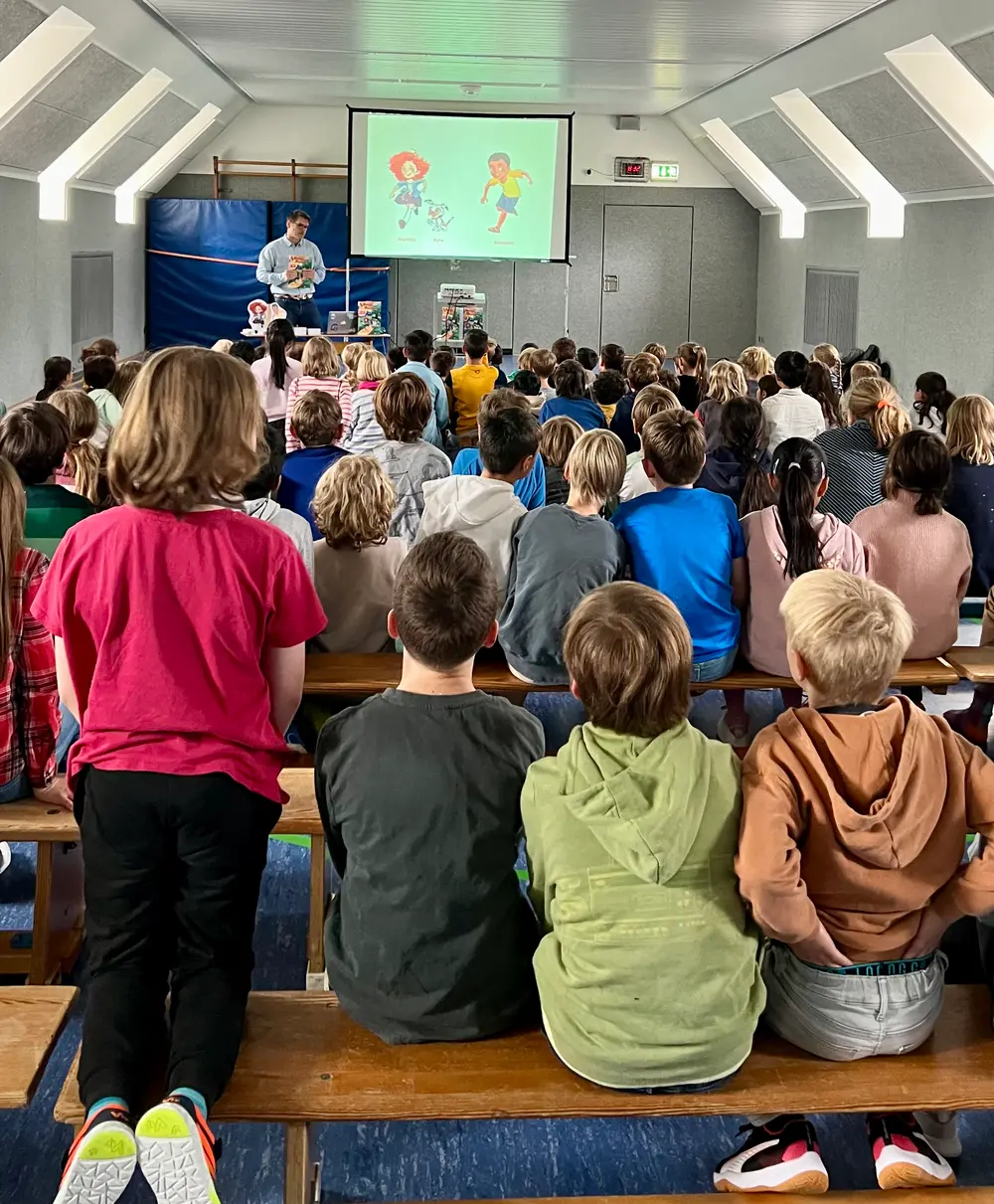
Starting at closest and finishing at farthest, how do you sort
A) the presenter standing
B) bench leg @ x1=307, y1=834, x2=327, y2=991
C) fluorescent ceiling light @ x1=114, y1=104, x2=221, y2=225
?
1. bench leg @ x1=307, y1=834, x2=327, y2=991
2. the presenter standing
3. fluorescent ceiling light @ x1=114, y1=104, x2=221, y2=225

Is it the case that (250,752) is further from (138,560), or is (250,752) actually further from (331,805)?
(138,560)

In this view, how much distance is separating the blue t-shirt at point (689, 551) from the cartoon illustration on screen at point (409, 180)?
10308mm

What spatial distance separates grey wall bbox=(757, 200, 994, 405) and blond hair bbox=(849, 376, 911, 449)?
18.2 feet

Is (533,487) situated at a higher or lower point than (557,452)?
lower

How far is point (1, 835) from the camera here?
2.78 metres

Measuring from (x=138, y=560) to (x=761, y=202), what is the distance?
1583 centimetres

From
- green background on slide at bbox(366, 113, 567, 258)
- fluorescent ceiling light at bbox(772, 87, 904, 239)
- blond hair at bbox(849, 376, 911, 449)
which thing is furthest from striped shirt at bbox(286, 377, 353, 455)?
fluorescent ceiling light at bbox(772, 87, 904, 239)

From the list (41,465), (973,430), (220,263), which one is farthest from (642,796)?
(220,263)

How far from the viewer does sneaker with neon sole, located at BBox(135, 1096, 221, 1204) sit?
1868 millimetres

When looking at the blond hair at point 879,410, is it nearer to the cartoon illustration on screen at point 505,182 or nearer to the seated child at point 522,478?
the seated child at point 522,478

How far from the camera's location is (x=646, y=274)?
1716cm

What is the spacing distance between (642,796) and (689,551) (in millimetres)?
2090

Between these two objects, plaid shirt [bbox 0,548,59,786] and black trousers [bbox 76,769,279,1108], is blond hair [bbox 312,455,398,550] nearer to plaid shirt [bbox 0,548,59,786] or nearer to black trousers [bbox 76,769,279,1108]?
plaid shirt [bbox 0,548,59,786]

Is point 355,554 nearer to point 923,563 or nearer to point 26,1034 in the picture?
point 923,563
